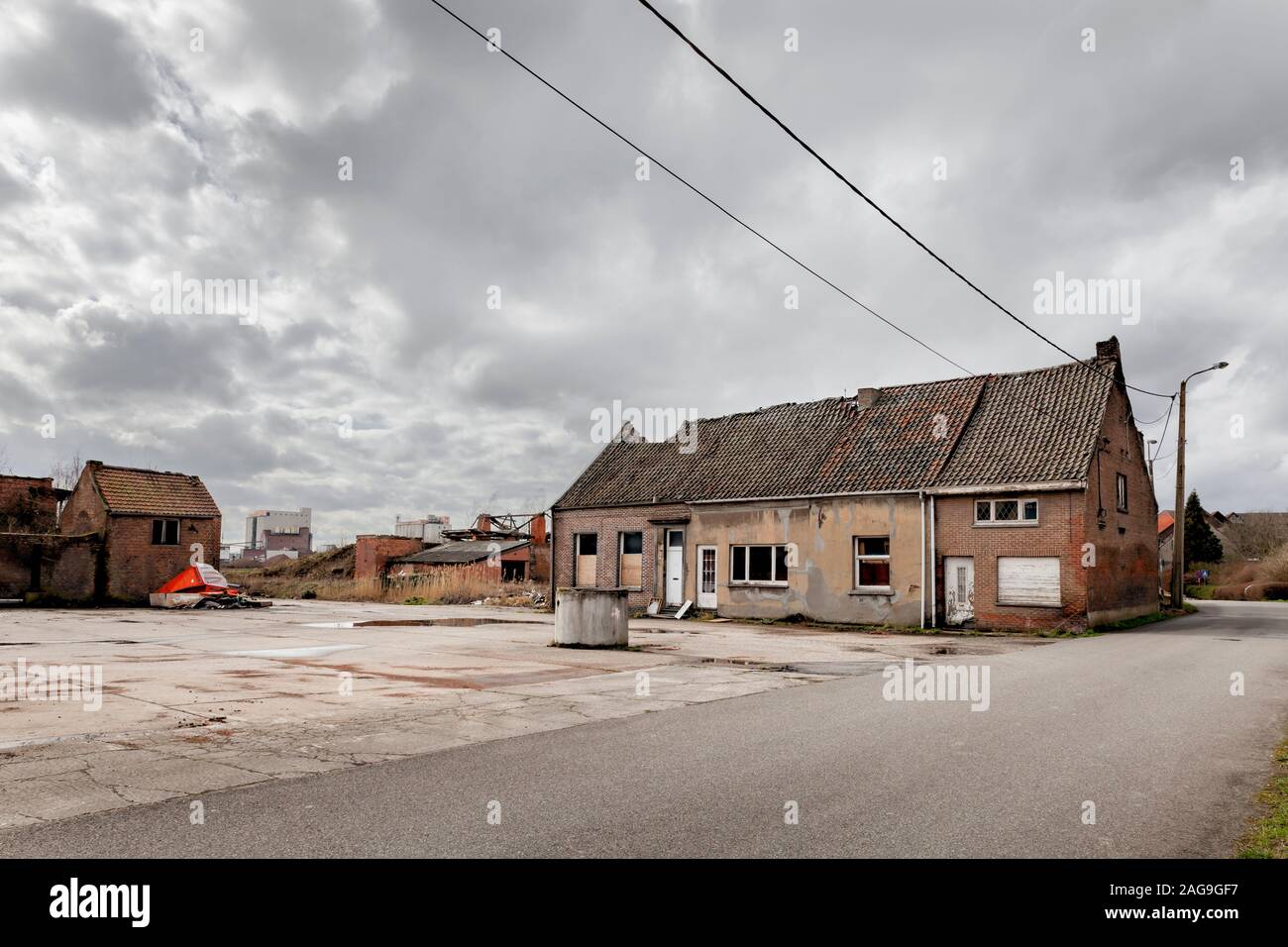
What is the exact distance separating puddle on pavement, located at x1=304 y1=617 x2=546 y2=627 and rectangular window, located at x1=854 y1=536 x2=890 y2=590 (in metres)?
9.59

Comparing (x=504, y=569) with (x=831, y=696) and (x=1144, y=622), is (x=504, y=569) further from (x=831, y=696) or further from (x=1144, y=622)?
(x=831, y=696)

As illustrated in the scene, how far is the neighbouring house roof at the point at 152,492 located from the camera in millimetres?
37562

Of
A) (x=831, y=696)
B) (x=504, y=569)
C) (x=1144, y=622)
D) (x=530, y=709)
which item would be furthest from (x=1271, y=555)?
(x=530, y=709)

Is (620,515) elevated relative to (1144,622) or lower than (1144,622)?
elevated

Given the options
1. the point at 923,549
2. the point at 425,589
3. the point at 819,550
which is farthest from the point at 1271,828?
the point at 425,589

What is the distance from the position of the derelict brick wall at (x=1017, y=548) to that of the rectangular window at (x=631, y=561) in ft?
37.0

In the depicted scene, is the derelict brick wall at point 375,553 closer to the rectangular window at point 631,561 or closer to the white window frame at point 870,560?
the rectangular window at point 631,561

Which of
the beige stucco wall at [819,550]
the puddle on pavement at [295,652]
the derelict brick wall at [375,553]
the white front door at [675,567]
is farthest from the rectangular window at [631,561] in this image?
the derelict brick wall at [375,553]

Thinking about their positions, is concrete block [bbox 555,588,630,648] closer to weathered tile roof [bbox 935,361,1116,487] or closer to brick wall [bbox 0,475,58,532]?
weathered tile roof [bbox 935,361,1116,487]

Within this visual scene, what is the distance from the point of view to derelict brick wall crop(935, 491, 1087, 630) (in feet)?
71.5

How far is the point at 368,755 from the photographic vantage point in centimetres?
700

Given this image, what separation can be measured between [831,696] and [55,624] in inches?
903

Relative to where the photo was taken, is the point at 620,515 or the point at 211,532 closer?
the point at 620,515

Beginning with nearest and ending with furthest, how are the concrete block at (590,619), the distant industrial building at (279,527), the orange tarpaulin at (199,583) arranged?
the concrete block at (590,619), the orange tarpaulin at (199,583), the distant industrial building at (279,527)
